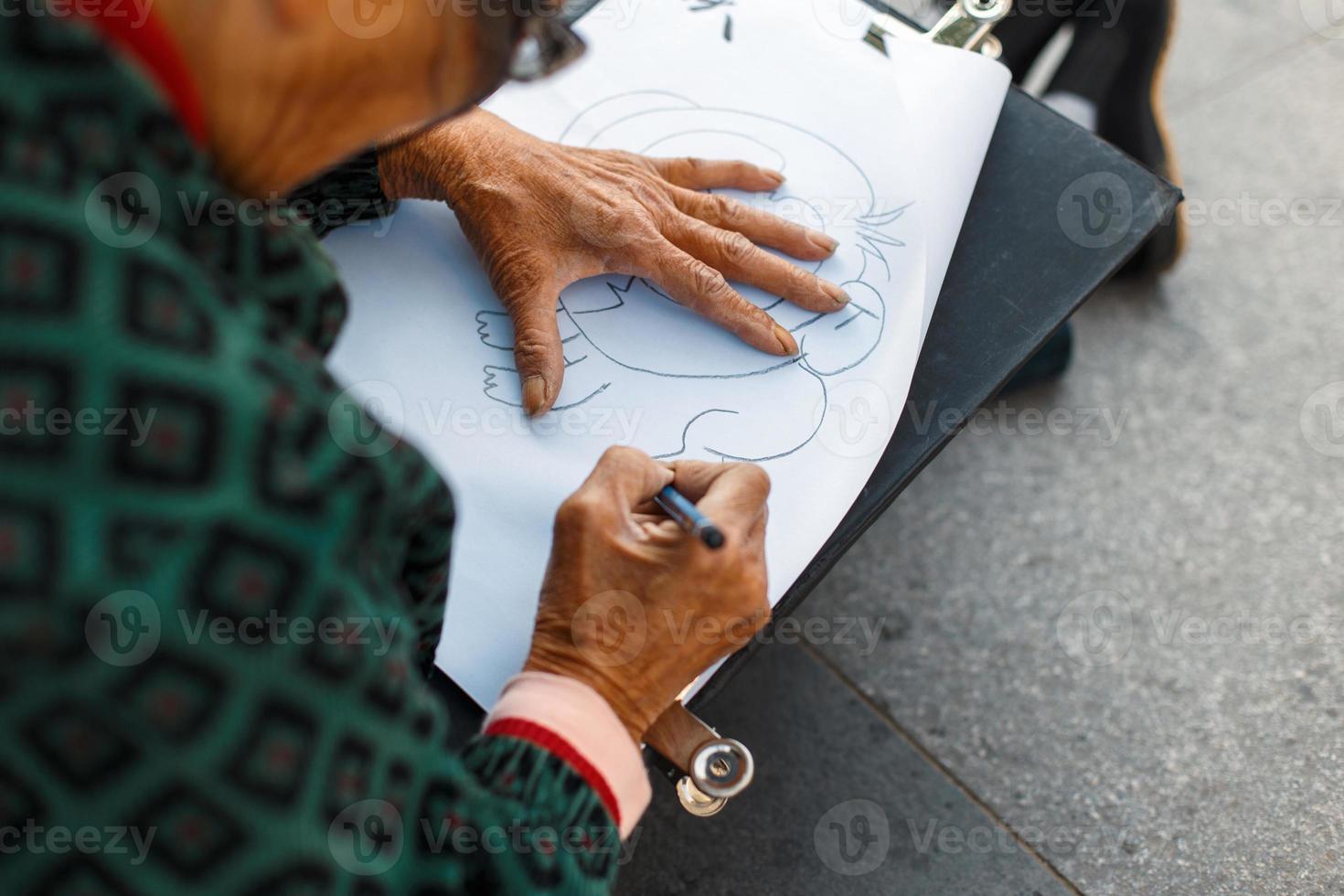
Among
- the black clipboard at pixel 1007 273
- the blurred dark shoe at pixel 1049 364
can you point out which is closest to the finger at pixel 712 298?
the black clipboard at pixel 1007 273

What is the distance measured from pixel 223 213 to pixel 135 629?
0.53 feet

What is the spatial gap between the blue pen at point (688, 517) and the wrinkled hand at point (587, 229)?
16 cm

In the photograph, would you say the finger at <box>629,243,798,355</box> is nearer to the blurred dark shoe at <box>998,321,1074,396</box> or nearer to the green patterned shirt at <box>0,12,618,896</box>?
the green patterned shirt at <box>0,12,618,896</box>

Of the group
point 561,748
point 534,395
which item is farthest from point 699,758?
point 534,395

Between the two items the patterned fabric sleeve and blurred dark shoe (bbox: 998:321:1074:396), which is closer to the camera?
the patterned fabric sleeve

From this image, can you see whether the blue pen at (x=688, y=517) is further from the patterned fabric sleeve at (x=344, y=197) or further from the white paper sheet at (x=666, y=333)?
the patterned fabric sleeve at (x=344, y=197)

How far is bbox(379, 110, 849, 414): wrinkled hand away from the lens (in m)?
0.70

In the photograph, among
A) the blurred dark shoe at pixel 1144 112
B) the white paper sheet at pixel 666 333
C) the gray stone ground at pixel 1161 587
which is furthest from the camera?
the blurred dark shoe at pixel 1144 112

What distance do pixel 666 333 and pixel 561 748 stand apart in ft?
1.04

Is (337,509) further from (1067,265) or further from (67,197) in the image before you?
(1067,265)

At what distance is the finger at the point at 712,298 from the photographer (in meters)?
0.69

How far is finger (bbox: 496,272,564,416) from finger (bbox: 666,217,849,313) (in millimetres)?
107

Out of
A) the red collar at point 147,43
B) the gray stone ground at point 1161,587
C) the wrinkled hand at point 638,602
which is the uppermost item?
the red collar at point 147,43

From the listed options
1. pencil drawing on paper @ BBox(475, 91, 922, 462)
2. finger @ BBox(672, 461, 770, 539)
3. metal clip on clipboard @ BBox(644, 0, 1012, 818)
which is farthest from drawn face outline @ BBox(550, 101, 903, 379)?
metal clip on clipboard @ BBox(644, 0, 1012, 818)
